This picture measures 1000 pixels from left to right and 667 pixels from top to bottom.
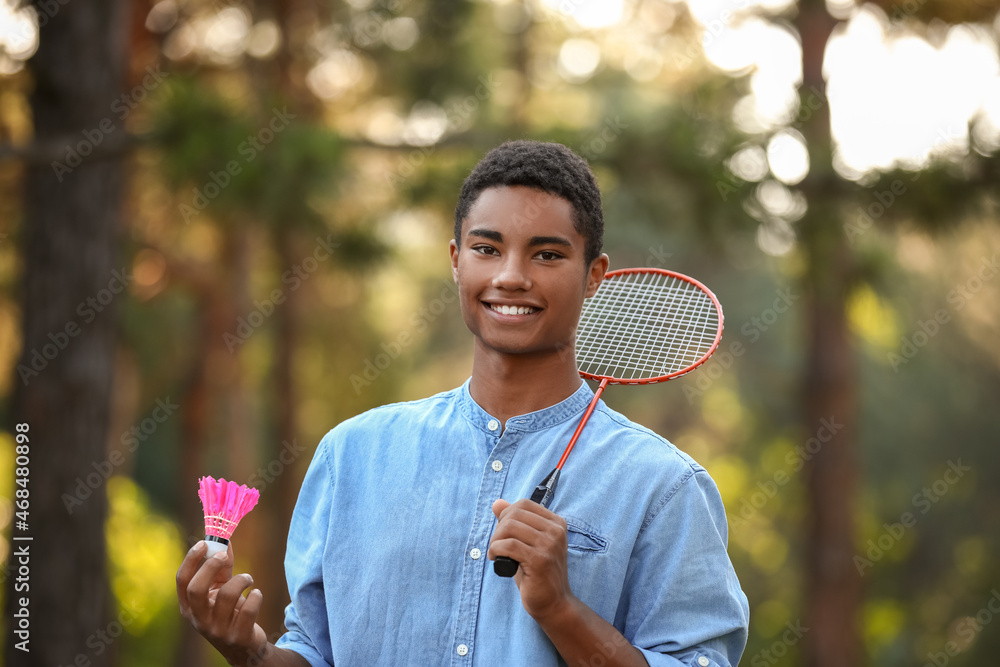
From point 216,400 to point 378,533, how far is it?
42.2 feet

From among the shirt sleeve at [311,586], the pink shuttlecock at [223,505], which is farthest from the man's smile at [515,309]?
the pink shuttlecock at [223,505]

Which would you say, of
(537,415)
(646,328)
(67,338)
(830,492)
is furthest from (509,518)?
(830,492)

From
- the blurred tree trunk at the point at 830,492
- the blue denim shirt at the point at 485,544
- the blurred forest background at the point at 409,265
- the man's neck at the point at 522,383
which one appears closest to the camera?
the blue denim shirt at the point at 485,544

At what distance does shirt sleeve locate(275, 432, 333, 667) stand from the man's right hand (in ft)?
0.80

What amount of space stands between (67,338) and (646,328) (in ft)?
16.9

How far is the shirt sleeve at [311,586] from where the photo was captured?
2.30 m

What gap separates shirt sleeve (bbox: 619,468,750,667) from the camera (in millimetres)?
2051

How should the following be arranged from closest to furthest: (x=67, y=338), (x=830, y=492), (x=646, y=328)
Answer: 1. (x=646, y=328)
2. (x=67, y=338)
3. (x=830, y=492)

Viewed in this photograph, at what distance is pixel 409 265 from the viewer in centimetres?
1355

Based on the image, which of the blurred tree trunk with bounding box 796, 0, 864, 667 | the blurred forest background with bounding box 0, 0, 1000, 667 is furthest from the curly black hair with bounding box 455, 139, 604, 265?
the blurred tree trunk with bounding box 796, 0, 864, 667

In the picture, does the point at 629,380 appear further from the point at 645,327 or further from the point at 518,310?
the point at 518,310

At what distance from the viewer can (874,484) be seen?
20.7m

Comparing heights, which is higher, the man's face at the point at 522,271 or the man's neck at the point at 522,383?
the man's face at the point at 522,271

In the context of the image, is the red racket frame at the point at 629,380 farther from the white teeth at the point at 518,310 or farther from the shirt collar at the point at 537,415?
the white teeth at the point at 518,310
